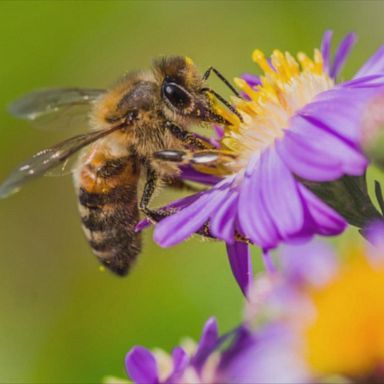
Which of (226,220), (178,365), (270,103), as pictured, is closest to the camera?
(178,365)

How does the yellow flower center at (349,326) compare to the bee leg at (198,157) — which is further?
the bee leg at (198,157)

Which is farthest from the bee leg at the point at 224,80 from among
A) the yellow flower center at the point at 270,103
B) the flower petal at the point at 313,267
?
the flower petal at the point at 313,267

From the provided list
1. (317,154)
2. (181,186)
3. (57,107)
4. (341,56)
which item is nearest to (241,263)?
(317,154)

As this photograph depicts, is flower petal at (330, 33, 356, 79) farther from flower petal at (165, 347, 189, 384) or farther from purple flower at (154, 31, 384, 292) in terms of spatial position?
flower petal at (165, 347, 189, 384)

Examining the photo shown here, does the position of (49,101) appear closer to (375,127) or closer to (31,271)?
(375,127)

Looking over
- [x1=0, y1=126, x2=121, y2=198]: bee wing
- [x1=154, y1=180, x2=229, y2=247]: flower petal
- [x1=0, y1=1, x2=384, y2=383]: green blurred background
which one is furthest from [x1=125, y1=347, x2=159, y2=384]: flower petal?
[x1=0, y1=1, x2=384, y2=383]: green blurred background

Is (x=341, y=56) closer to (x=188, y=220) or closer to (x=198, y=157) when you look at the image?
(x=198, y=157)

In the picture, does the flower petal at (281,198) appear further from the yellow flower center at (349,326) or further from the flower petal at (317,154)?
the yellow flower center at (349,326)
